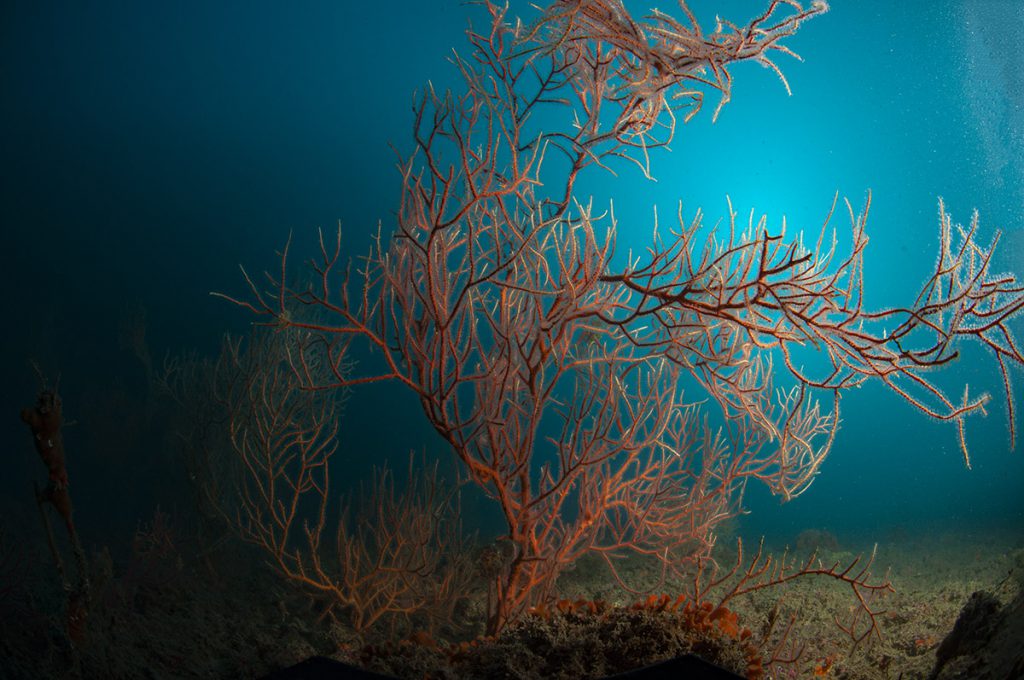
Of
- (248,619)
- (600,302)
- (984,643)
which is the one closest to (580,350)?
(600,302)

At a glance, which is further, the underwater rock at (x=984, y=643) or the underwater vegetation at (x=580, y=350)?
the underwater vegetation at (x=580, y=350)

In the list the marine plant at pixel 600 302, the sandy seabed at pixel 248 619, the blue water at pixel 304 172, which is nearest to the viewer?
the marine plant at pixel 600 302

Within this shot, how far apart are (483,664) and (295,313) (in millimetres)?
8825

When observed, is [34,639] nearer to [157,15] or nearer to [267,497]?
[267,497]

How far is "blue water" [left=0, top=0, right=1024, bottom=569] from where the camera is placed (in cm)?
1474

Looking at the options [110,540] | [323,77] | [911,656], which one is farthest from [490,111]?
[323,77]

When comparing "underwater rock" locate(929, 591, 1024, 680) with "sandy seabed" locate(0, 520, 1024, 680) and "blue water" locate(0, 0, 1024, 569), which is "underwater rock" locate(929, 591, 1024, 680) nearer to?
"sandy seabed" locate(0, 520, 1024, 680)

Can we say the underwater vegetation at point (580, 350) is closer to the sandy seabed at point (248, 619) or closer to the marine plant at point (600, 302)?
the marine plant at point (600, 302)

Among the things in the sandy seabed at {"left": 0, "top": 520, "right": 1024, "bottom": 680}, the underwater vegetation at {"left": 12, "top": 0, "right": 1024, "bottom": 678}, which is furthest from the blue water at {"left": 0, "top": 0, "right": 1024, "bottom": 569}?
the underwater vegetation at {"left": 12, "top": 0, "right": 1024, "bottom": 678}

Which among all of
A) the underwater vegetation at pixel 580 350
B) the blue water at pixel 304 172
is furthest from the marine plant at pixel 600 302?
the blue water at pixel 304 172

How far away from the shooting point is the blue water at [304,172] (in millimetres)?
14742

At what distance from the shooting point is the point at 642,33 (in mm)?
2713

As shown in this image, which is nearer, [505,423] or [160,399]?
[505,423]

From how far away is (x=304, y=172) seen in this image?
23.6 m
